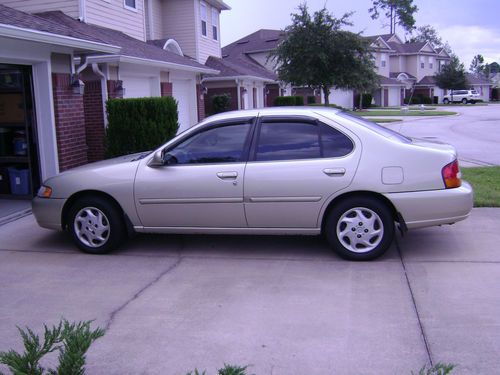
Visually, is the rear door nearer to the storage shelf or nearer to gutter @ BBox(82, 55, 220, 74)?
the storage shelf

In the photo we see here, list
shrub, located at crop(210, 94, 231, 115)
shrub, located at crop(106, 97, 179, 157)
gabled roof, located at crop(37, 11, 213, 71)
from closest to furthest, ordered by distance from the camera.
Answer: shrub, located at crop(106, 97, 179, 157) → gabled roof, located at crop(37, 11, 213, 71) → shrub, located at crop(210, 94, 231, 115)

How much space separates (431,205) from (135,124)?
6.22m

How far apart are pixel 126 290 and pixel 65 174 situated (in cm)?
202

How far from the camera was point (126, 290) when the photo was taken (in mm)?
5160

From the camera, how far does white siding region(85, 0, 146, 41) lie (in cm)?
1530

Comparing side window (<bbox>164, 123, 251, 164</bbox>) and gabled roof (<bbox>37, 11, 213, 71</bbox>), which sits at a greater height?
gabled roof (<bbox>37, 11, 213, 71</bbox>)

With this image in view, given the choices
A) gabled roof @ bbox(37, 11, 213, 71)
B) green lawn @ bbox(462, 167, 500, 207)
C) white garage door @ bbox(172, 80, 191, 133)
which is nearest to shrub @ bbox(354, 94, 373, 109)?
white garage door @ bbox(172, 80, 191, 133)

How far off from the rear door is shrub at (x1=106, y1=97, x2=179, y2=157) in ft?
15.4

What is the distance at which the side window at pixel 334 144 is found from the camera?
228 inches

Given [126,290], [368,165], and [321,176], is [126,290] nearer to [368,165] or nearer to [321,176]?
[321,176]

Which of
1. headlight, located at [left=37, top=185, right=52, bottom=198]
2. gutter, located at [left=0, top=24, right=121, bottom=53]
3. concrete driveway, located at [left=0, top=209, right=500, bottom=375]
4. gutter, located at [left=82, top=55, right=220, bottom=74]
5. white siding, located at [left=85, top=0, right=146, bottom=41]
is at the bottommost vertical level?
concrete driveway, located at [left=0, top=209, right=500, bottom=375]

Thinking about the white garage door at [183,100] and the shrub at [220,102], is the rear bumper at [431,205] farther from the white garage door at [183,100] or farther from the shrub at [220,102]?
the shrub at [220,102]

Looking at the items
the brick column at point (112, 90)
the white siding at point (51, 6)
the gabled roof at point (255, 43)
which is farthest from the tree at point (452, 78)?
the brick column at point (112, 90)

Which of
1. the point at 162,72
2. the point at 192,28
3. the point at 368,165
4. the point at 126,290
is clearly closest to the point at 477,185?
the point at 368,165
